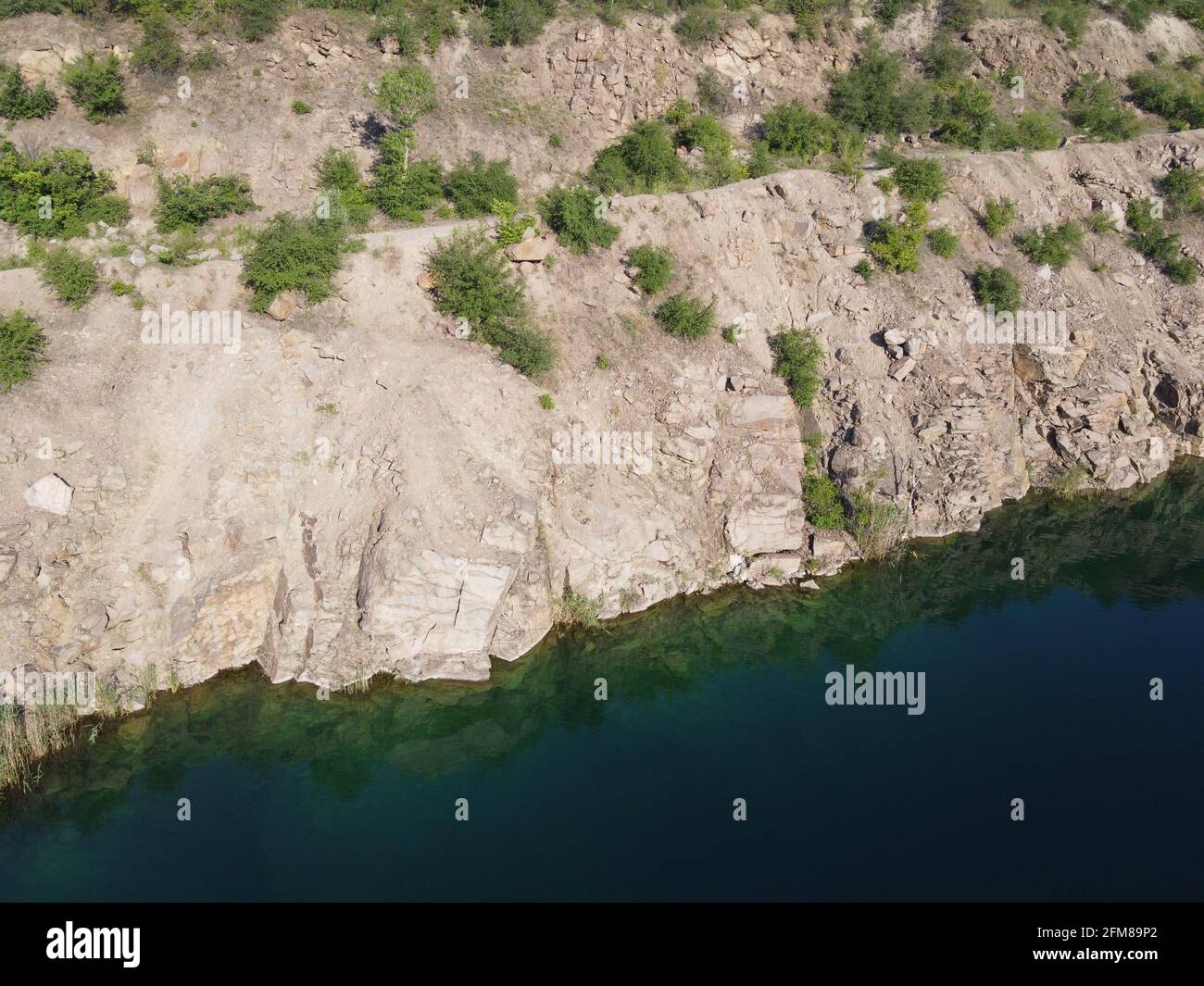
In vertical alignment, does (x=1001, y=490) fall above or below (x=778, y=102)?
below

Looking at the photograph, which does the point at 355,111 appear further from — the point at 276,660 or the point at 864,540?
the point at 864,540

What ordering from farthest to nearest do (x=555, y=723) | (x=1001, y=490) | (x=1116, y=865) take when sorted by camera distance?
(x=1001, y=490) < (x=555, y=723) < (x=1116, y=865)

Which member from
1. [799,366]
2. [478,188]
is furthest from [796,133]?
[478,188]

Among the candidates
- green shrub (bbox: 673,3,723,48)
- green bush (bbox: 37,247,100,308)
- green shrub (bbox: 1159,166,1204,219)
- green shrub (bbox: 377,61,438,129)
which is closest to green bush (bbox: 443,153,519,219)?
green shrub (bbox: 377,61,438,129)

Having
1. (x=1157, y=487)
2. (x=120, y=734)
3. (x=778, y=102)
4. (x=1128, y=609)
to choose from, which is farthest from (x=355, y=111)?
(x=1157, y=487)

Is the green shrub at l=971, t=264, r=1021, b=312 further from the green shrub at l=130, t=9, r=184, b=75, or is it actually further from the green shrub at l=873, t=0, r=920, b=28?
the green shrub at l=130, t=9, r=184, b=75

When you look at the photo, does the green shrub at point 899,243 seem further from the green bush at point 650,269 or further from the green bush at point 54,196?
the green bush at point 54,196

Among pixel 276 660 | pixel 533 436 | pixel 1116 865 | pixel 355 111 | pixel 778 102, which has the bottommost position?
pixel 1116 865
